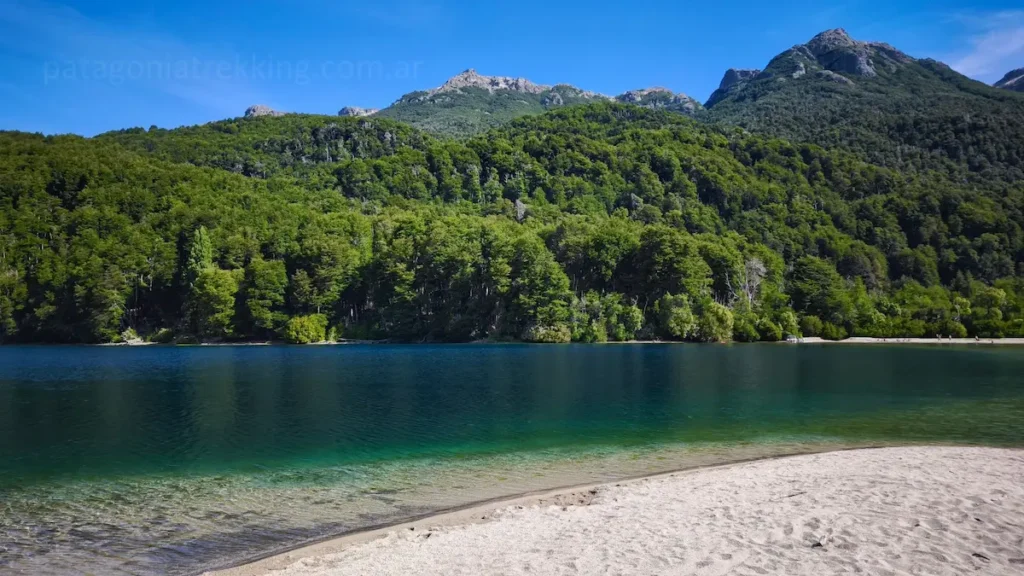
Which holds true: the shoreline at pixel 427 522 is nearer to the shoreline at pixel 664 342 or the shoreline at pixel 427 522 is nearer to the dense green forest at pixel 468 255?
the shoreline at pixel 664 342

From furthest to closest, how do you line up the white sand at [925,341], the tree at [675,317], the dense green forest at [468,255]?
the dense green forest at [468,255] < the tree at [675,317] < the white sand at [925,341]

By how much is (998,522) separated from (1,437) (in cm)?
3125

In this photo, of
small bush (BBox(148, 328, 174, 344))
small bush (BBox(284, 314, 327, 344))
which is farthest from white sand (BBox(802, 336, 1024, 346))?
small bush (BBox(148, 328, 174, 344))

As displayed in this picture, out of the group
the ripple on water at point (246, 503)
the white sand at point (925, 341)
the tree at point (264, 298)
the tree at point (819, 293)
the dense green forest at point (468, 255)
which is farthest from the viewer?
the tree at point (819, 293)

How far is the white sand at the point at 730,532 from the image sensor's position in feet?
30.1

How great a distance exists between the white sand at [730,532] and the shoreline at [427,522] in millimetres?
63

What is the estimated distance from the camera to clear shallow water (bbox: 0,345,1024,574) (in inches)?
520

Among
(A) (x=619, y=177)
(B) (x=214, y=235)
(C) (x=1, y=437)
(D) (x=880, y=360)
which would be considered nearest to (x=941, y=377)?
(D) (x=880, y=360)

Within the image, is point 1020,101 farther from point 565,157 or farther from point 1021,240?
point 565,157

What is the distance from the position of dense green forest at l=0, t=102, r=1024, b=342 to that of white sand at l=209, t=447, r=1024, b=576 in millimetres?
78662

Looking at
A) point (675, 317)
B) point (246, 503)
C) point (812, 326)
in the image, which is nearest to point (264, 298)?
point (675, 317)

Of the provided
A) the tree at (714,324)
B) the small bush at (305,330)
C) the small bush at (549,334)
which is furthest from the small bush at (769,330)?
the small bush at (305,330)

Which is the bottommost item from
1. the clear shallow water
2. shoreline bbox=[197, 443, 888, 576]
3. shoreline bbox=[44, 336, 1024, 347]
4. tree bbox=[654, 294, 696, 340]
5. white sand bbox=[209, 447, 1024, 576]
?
shoreline bbox=[44, 336, 1024, 347]

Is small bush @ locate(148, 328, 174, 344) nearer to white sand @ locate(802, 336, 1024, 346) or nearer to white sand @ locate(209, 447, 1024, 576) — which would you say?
white sand @ locate(209, 447, 1024, 576)
